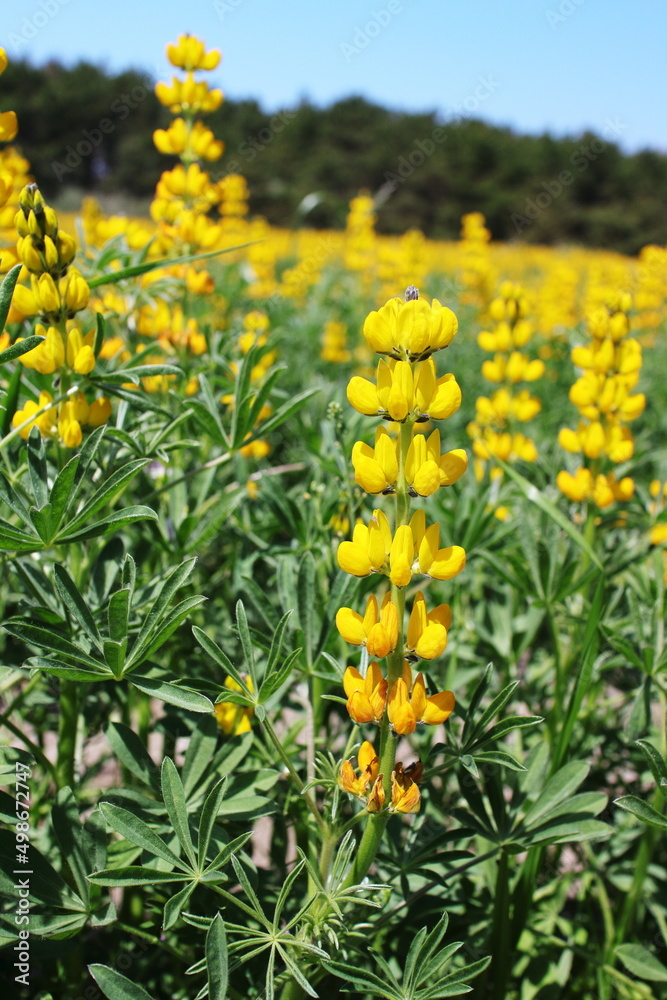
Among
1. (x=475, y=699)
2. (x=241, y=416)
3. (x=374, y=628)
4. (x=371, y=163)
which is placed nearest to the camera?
(x=374, y=628)

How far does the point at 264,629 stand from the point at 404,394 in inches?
25.9

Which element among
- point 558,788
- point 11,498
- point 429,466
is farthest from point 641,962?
point 11,498

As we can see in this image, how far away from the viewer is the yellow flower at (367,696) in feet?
2.42

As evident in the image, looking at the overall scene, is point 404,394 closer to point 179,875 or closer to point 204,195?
point 179,875

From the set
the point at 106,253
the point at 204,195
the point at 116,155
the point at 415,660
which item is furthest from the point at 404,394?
the point at 116,155

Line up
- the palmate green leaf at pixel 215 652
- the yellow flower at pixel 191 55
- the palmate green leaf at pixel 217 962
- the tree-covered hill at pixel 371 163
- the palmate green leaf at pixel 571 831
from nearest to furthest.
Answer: the palmate green leaf at pixel 217 962 < the palmate green leaf at pixel 215 652 < the palmate green leaf at pixel 571 831 < the yellow flower at pixel 191 55 < the tree-covered hill at pixel 371 163

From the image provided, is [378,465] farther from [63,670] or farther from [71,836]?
[71,836]

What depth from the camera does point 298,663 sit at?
3.40 feet

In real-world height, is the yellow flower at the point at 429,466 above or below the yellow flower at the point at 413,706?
above

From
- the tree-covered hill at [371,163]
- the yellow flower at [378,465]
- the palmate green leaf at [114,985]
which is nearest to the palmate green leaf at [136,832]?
the palmate green leaf at [114,985]

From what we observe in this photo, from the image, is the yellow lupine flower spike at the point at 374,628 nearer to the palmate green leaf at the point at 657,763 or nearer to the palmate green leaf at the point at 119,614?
the palmate green leaf at the point at 119,614

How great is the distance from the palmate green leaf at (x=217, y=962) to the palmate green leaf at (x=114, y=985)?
0.32ft

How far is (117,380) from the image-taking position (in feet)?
3.54

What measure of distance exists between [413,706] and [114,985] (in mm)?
425
